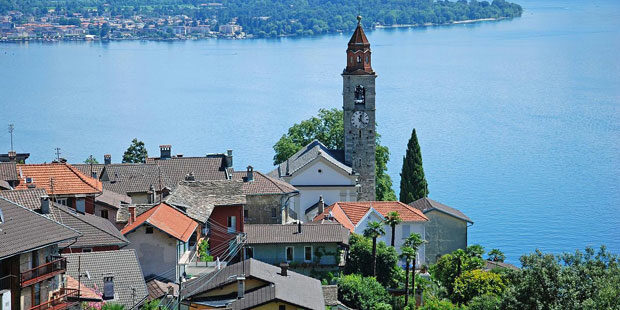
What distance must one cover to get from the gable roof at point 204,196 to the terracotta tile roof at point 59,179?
3.03 m

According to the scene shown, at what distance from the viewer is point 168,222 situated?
37.0 metres

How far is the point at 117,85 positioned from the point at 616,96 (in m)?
81.1

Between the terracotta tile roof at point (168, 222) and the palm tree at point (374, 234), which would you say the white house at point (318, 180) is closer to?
the palm tree at point (374, 234)

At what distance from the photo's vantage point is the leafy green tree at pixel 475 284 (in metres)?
40.8

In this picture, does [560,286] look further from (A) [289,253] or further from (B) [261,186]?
(B) [261,186]

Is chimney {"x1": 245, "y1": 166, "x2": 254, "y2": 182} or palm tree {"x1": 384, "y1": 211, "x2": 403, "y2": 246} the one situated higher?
chimney {"x1": 245, "y1": 166, "x2": 254, "y2": 182}

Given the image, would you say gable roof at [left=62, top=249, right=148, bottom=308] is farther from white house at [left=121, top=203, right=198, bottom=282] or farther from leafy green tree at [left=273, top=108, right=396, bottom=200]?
leafy green tree at [left=273, top=108, right=396, bottom=200]

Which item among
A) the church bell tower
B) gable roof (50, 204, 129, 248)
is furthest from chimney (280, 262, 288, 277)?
the church bell tower

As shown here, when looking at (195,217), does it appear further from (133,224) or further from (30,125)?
(30,125)

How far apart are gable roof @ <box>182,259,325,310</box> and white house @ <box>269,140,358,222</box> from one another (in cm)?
2219

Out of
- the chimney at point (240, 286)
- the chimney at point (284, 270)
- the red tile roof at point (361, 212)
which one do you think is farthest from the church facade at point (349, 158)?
the chimney at point (240, 286)

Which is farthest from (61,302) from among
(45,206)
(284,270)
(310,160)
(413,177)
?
(413,177)

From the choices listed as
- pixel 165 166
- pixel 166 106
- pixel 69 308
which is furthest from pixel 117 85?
pixel 69 308

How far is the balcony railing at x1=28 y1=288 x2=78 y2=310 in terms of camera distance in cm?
2409
